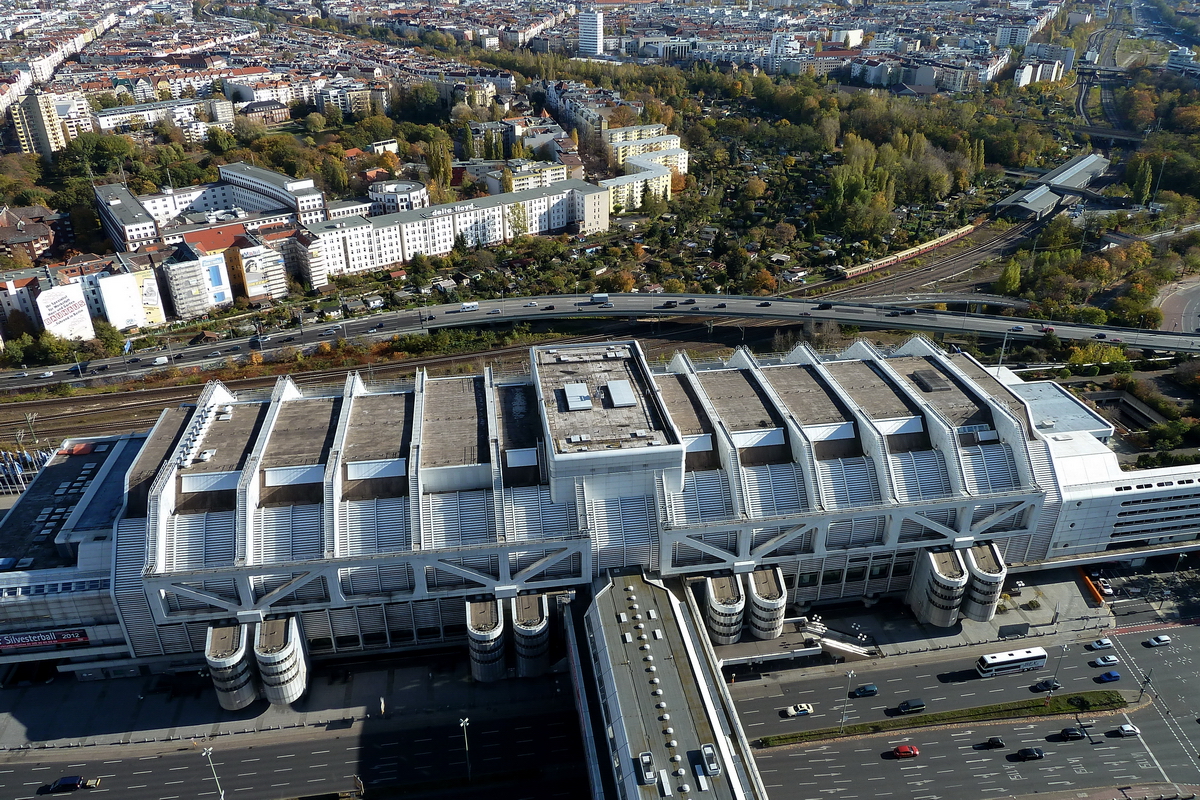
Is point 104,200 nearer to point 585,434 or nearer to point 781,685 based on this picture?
point 585,434

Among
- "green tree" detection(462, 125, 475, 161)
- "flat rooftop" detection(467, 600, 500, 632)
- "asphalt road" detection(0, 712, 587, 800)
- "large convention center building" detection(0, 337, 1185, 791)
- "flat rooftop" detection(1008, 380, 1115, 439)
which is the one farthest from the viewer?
"green tree" detection(462, 125, 475, 161)

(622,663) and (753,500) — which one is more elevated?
(753,500)

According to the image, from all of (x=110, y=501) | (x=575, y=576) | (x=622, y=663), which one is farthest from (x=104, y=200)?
(x=622, y=663)

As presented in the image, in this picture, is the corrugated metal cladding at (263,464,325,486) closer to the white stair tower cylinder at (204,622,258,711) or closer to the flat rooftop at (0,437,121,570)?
the white stair tower cylinder at (204,622,258,711)

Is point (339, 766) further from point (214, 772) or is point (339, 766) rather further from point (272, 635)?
point (272, 635)

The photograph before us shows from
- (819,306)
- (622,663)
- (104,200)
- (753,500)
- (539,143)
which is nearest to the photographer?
(622,663)

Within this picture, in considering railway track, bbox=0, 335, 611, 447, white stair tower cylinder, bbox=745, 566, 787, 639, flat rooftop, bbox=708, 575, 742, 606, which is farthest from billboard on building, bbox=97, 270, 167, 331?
white stair tower cylinder, bbox=745, 566, 787, 639
